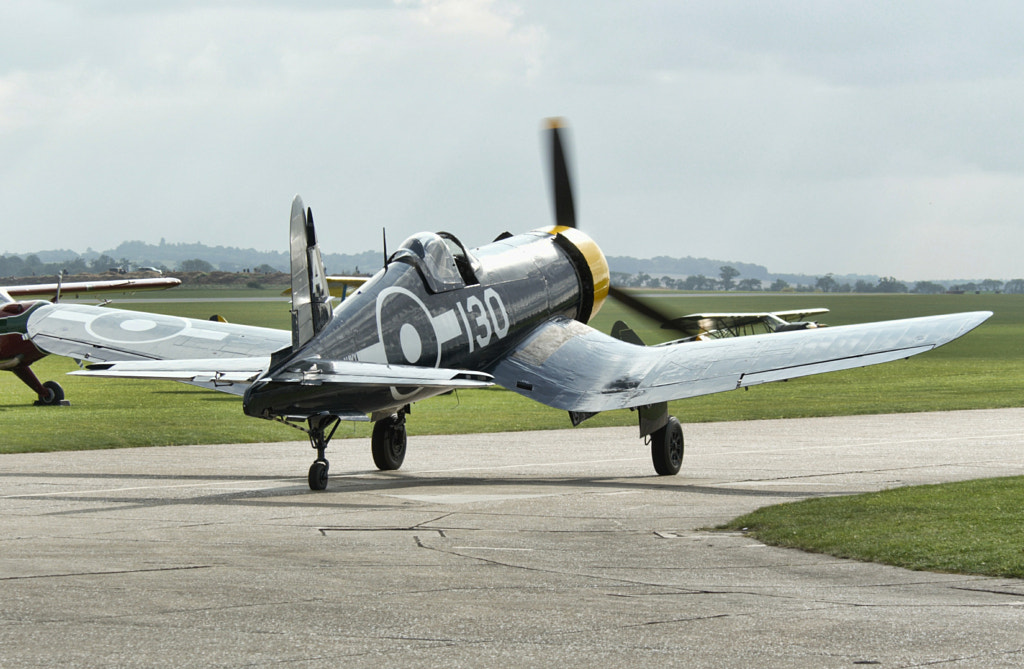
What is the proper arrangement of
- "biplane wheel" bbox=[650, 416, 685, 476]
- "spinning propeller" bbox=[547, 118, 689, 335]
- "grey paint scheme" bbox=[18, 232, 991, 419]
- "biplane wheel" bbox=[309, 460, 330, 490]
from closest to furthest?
1. "grey paint scheme" bbox=[18, 232, 991, 419]
2. "biplane wheel" bbox=[309, 460, 330, 490]
3. "biplane wheel" bbox=[650, 416, 685, 476]
4. "spinning propeller" bbox=[547, 118, 689, 335]

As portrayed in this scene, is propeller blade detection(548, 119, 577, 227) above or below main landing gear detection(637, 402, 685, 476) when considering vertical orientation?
above

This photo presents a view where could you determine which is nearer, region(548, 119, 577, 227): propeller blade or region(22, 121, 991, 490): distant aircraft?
region(22, 121, 991, 490): distant aircraft

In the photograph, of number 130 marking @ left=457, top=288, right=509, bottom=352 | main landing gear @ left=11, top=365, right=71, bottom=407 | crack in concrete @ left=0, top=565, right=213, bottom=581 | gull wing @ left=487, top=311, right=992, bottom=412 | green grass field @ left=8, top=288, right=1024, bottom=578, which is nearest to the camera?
crack in concrete @ left=0, top=565, right=213, bottom=581

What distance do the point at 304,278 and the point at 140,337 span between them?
662 cm

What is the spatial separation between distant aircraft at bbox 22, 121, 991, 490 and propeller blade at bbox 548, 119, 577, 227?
137cm

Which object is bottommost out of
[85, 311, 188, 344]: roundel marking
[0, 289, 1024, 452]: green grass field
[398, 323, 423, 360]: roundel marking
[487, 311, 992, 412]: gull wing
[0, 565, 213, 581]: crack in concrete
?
[0, 289, 1024, 452]: green grass field

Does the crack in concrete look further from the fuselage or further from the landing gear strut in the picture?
the landing gear strut

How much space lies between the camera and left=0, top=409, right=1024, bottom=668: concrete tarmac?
6879 mm

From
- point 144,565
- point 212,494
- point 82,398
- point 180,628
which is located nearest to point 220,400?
point 82,398

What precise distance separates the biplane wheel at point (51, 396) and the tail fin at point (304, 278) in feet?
62.8

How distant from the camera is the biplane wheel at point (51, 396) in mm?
31156

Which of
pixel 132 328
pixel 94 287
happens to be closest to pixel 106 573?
pixel 132 328

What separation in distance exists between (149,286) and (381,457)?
25456 millimetres

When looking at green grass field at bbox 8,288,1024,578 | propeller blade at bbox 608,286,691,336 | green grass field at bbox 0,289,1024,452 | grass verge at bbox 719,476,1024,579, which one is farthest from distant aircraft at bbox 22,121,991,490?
green grass field at bbox 0,289,1024,452
